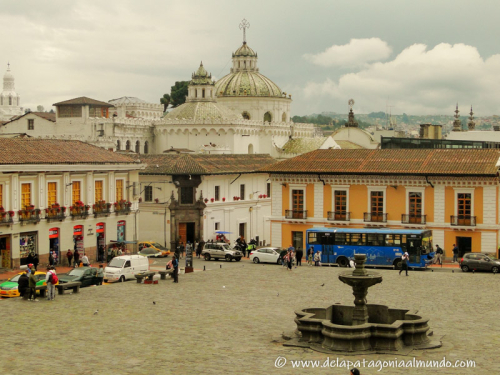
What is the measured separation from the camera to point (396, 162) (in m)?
51.0

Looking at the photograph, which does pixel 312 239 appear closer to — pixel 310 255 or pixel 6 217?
pixel 310 255

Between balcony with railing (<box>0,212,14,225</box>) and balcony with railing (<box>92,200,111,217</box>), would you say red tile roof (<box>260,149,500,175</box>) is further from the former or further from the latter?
balcony with railing (<box>0,212,14,225</box>)

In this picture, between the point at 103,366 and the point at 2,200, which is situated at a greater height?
the point at 2,200

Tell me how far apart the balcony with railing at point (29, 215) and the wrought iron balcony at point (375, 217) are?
19.6 metres

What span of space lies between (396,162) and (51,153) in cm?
2115

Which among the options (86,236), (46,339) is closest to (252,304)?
(46,339)

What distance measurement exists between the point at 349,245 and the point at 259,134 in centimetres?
5910

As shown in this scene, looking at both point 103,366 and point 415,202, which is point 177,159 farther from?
point 103,366

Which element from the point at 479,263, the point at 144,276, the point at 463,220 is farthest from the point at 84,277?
the point at 463,220

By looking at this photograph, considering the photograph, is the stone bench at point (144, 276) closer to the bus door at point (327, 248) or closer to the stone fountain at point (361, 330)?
the bus door at point (327, 248)

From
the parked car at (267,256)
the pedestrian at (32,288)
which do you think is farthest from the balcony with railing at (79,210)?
the pedestrian at (32,288)

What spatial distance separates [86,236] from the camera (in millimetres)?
49812

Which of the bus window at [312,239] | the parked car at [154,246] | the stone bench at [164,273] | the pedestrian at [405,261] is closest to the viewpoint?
the stone bench at [164,273]

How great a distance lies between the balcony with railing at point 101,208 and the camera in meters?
50.4
